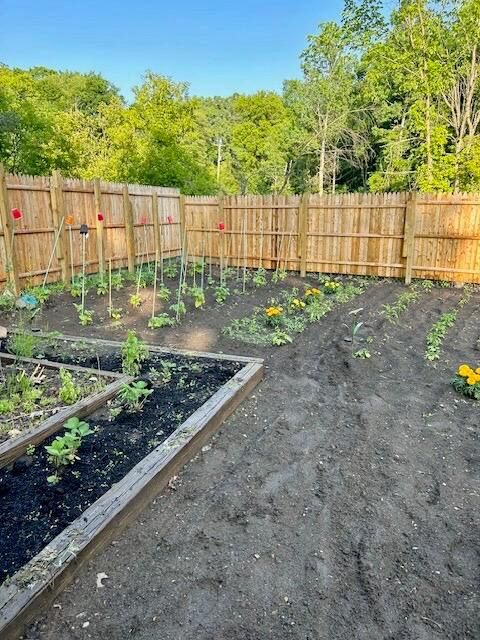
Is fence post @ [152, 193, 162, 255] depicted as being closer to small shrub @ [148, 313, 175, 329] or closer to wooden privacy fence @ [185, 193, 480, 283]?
wooden privacy fence @ [185, 193, 480, 283]

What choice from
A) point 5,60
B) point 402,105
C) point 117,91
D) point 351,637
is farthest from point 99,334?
point 117,91

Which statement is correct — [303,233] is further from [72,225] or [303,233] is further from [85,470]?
[85,470]

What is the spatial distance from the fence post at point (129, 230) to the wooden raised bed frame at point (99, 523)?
6.98 m

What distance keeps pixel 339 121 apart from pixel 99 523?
65.4 ft

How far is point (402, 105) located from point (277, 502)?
1881 centimetres

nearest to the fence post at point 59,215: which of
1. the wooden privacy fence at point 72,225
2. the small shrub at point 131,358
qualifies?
the wooden privacy fence at point 72,225

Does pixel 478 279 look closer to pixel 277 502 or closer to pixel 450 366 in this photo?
pixel 450 366

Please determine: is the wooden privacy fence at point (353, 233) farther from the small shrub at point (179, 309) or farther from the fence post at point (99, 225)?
the small shrub at point (179, 309)

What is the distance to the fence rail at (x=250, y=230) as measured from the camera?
7.17m

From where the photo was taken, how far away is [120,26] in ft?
41.1

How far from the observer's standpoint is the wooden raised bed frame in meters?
1.45

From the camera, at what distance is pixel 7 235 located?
21.4 feet

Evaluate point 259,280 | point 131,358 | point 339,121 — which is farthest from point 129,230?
point 339,121

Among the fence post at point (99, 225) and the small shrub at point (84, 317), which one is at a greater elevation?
the fence post at point (99, 225)
